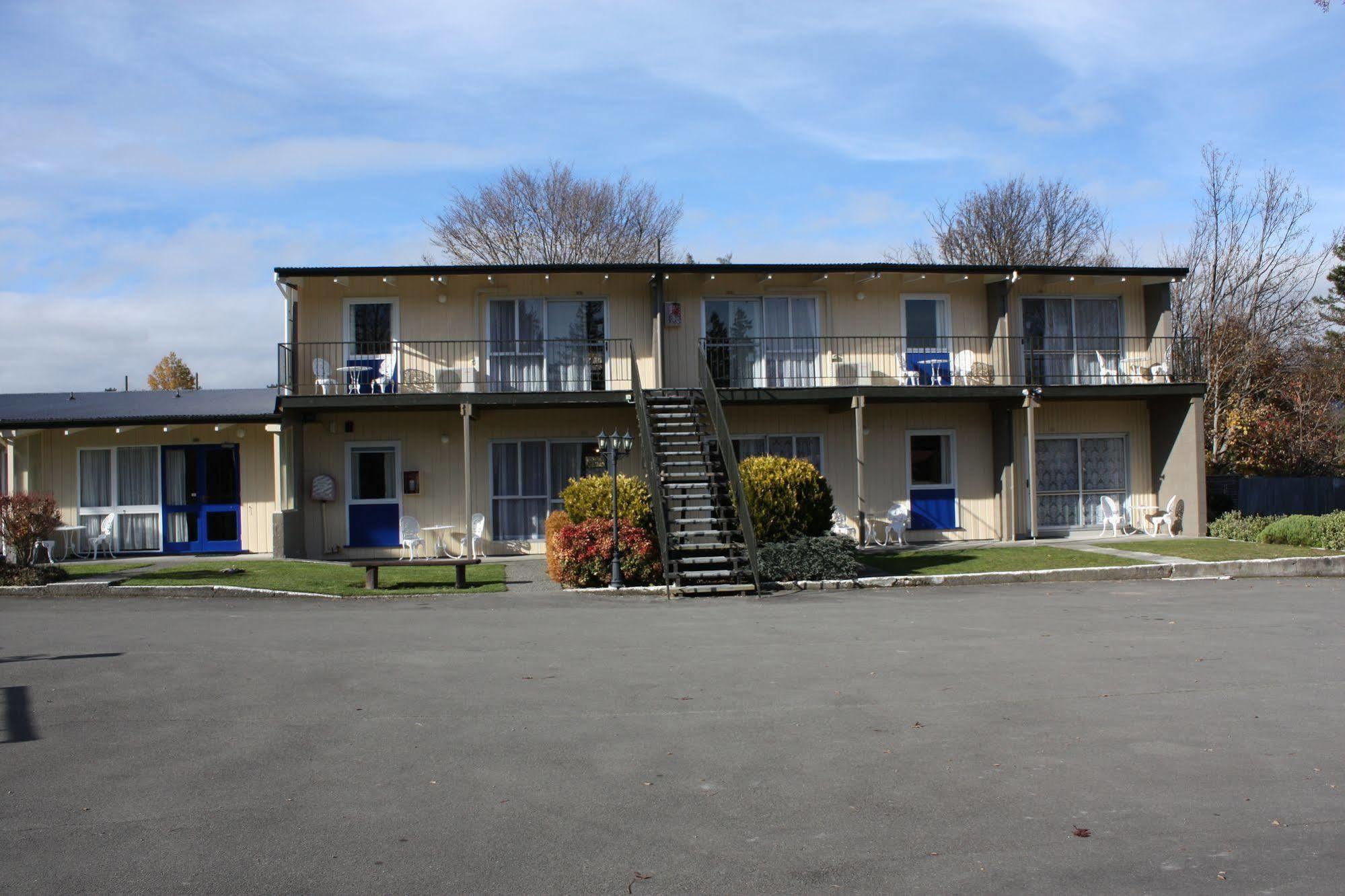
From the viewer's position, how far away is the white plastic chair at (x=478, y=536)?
20.7 metres

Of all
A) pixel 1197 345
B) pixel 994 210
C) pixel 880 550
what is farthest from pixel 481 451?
pixel 994 210

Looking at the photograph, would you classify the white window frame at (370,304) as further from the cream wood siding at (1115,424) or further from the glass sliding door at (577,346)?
the cream wood siding at (1115,424)

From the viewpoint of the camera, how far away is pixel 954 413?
22.5 m

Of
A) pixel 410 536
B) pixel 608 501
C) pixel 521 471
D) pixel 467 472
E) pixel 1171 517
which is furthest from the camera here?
pixel 1171 517

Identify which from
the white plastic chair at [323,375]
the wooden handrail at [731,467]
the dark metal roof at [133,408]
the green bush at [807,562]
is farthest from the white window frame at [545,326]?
the green bush at [807,562]

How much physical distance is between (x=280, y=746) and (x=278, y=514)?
13985mm

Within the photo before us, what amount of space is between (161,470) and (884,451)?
1467 centimetres

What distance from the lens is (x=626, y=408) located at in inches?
858

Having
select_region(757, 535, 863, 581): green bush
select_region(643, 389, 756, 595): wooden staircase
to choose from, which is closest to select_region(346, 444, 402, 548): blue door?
select_region(643, 389, 756, 595): wooden staircase

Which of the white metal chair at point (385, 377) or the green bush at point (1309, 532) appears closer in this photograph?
the green bush at point (1309, 532)

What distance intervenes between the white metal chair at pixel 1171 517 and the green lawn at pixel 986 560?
4.22 m

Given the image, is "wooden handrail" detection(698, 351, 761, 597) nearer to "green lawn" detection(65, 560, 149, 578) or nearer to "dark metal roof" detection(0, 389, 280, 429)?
"dark metal roof" detection(0, 389, 280, 429)

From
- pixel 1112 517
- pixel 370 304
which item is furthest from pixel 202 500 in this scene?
pixel 1112 517

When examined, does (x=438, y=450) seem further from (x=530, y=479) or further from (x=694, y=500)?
(x=694, y=500)
